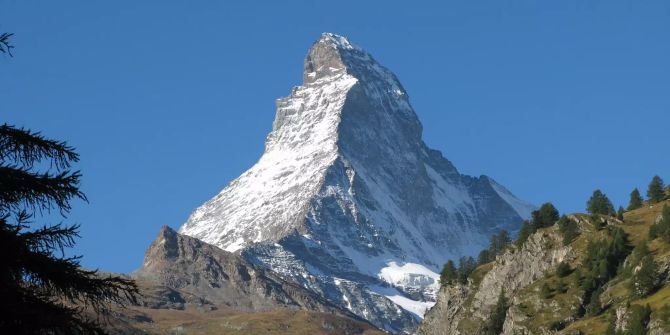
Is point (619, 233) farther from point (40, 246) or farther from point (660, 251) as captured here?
point (40, 246)

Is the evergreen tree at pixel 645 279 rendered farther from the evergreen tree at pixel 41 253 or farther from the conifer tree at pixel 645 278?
the evergreen tree at pixel 41 253

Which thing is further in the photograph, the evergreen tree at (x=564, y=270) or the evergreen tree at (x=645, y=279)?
the evergreen tree at (x=564, y=270)

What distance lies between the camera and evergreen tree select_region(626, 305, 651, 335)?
5610 inches

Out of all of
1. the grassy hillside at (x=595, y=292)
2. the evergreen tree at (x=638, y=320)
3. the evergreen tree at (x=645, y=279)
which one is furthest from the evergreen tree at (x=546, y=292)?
the evergreen tree at (x=638, y=320)

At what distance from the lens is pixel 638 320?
144250mm

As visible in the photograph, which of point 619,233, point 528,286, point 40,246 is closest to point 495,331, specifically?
point 528,286

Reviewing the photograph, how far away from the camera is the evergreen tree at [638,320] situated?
14250cm

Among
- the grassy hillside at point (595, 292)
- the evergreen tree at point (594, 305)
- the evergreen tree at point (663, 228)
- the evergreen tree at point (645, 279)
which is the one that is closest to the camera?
the grassy hillside at point (595, 292)

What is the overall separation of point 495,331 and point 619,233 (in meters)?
27.5

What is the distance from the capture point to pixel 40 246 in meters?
19.8

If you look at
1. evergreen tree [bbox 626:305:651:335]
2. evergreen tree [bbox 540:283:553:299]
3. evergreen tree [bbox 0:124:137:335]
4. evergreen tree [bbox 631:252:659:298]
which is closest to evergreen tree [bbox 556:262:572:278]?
evergreen tree [bbox 540:283:553:299]

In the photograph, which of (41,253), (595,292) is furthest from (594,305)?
(41,253)

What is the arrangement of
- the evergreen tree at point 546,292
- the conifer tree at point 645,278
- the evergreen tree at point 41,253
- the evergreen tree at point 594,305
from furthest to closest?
1. the evergreen tree at point 546,292
2. the evergreen tree at point 594,305
3. the conifer tree at point 645,278
4. the evergreen tree at point 41,253

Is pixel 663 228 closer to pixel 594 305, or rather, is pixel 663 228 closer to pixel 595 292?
pixel 595 292
